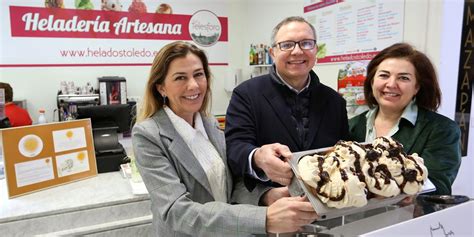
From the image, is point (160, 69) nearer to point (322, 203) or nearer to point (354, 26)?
point (322, 203)

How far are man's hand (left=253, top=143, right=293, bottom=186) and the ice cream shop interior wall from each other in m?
2.58

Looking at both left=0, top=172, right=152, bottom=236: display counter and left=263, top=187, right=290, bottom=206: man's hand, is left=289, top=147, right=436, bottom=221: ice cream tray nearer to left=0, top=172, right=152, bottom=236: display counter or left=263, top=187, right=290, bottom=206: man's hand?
left=263, top=187, right=290, bottom=206: man's hand

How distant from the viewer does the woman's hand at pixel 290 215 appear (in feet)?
2.48

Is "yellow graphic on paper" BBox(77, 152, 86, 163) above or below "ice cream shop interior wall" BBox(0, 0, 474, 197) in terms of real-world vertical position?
below

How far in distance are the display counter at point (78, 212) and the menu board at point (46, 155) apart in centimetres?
6

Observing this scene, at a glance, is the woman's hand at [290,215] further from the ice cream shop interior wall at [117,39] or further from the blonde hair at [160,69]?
the ice cream shop interior wall at [117,39]

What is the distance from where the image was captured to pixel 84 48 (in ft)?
14.1

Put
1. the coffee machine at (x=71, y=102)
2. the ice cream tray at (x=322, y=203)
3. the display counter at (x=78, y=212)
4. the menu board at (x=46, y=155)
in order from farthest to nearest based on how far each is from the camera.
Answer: the coffee machine at (x=71, y=102) → the menu board at (x=46, y=155) → the display counter at (x=78, y=212) → the ice cream tray at (x=322, y=203)

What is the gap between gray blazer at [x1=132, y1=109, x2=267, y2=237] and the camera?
953 millimetres

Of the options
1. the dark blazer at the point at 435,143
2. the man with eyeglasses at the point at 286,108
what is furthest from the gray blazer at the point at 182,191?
the dark blazer at the point at 435,143

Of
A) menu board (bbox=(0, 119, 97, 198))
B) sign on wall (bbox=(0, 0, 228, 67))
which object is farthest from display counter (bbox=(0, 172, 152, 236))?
sign on wall (bbox=(0, 0, 228, 67))

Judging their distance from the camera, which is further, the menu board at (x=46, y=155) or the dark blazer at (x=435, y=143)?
the menu board at (x=46, y=155)

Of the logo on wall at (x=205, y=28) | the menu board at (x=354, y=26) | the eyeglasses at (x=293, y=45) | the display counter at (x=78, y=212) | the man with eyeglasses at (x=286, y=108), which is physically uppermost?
the logo on wall at (x=205, y=28)

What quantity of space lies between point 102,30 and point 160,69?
3.57 m
